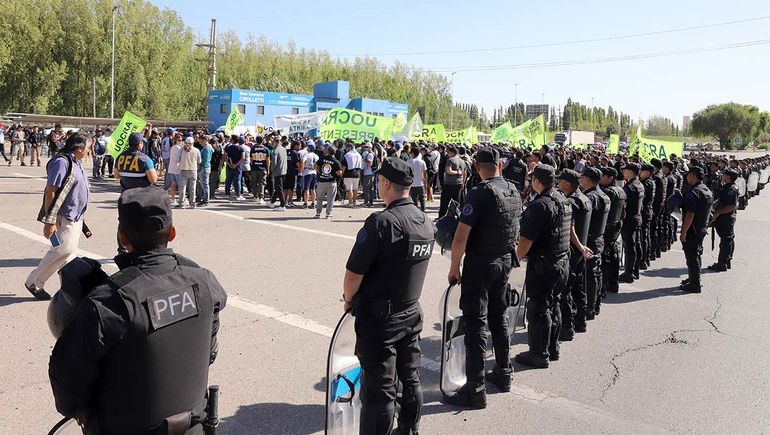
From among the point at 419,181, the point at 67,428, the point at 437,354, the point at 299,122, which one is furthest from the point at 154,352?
the point at 299,122

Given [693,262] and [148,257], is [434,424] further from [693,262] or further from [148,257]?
[693,262]

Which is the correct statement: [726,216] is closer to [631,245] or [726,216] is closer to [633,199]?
[631,245]

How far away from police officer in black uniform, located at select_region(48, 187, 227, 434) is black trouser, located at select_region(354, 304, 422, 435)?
1.16 metres

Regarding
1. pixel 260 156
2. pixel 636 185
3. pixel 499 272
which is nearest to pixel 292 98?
pixel 260 156

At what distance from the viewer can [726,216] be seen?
10.3 meters

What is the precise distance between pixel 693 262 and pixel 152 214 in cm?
843

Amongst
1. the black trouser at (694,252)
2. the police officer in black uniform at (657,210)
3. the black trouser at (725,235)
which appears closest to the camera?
the black trouser at (694,252)

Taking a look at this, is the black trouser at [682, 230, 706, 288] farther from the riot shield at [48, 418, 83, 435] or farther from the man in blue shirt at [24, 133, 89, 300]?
the riot shield at [48, 418, 83, 435]

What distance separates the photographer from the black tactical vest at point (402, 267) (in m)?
3.45

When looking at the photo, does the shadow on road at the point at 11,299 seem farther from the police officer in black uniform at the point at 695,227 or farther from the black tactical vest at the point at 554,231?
the police officer in black uniform at the point at 695,227

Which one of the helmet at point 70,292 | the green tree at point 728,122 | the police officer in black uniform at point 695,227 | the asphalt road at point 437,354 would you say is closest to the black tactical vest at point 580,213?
the asphalt road at point 437,354

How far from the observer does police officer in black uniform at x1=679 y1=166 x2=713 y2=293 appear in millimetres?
8617

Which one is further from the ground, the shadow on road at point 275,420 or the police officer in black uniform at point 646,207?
the police officer in black uniform at point 646,207

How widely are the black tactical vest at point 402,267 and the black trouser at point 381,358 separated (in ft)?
0.32
